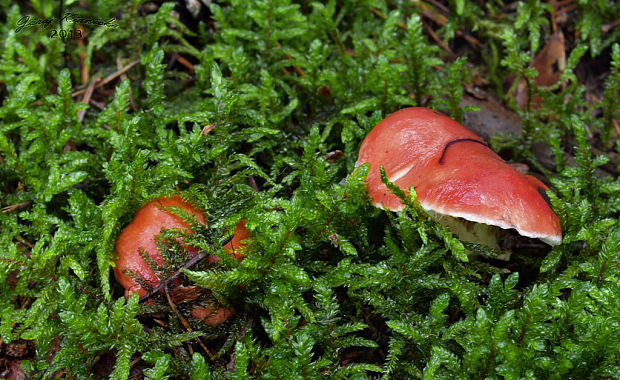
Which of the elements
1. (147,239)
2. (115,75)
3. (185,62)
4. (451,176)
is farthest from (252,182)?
(115,75)

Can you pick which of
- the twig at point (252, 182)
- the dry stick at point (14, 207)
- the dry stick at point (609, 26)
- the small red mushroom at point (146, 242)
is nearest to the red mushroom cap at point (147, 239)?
the small red mushroom at point (146, 242)

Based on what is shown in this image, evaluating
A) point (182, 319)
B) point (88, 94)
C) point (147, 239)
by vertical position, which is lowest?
point (182, 319)

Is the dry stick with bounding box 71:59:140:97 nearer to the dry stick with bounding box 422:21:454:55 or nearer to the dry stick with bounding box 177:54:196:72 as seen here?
the dry stick with bounding box 177:54:196:72

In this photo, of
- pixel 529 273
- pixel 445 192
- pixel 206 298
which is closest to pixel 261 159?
pixel 206 298

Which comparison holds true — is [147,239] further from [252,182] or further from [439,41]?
[439,41]

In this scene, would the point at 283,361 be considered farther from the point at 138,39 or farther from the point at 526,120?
the point at 138,39

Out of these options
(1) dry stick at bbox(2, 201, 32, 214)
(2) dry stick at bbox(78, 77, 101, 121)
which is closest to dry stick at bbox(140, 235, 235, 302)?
(1) dry stick at bbox(2, 201, 32, 214)
